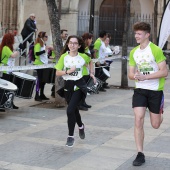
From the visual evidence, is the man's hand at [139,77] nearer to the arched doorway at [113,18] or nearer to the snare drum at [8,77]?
the snare drum at [8,77]

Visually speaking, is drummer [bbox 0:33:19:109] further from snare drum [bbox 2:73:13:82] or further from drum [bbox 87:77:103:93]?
drum [bbox 87:77:103:93]

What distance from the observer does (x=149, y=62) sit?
741cm

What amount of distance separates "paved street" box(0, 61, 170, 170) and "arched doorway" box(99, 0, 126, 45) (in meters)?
19.1

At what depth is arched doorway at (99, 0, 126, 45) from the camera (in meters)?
31.9

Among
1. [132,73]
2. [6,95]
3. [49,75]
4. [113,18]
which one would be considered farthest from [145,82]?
[113,18]

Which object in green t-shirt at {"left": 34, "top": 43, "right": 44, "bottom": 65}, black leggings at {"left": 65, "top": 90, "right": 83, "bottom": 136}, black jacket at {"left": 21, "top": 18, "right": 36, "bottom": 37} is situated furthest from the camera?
black jacket at {"left": 21, "top": 18, "right": 36, "bottom": 37}

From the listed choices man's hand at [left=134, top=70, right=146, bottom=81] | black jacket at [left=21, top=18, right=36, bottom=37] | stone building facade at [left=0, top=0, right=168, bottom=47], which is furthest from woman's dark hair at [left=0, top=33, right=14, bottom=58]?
stone building facade at [left=0, top=0, right=168, bottom=47]

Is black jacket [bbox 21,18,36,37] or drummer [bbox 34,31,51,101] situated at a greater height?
black jacket [bbox 21,18,36,37]

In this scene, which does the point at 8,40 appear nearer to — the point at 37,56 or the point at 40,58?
the point at 37,56

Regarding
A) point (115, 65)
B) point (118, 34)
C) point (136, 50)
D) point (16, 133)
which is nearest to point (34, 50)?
point (16, 133)

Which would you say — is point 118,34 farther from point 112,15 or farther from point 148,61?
point 148,61

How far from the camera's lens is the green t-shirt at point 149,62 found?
7395mm

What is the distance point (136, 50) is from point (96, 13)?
25.9m

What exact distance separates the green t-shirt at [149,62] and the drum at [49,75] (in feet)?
20.0
